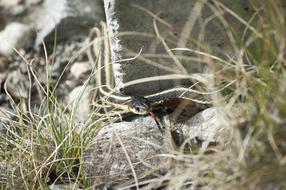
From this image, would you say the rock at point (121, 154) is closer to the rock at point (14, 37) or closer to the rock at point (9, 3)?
the rock at point (14, 37)

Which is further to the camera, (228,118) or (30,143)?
(30,143)

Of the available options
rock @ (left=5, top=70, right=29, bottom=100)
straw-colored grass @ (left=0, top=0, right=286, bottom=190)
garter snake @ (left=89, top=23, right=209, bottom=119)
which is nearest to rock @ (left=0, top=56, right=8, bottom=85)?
rock @ (left=5, top=70, right=29, bottom=100)

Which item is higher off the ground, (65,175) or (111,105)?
(111,105)

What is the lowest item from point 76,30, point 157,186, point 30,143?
point 157,186

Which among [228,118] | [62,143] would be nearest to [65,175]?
[62,143]

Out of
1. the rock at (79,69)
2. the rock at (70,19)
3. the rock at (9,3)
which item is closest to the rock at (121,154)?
the rock at (79,69)

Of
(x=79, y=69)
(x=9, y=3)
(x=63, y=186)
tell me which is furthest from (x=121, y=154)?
(x=9, y=3)

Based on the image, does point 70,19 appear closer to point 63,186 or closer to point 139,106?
point 139,106

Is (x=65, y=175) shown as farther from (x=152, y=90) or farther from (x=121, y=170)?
(x=152, y=90)
